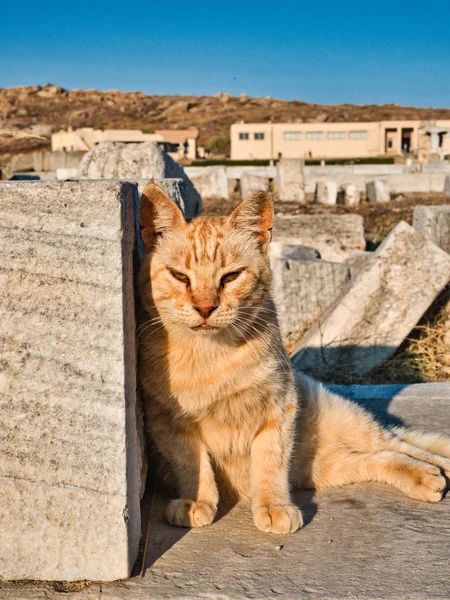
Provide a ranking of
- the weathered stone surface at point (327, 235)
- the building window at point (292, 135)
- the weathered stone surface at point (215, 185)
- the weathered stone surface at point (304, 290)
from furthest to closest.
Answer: the building window at point (292, 135) < the weathered stone surface at point (215, 185) < the weathered stone surface at point (327, 235) < the weathered stone surface at point (304, 290)

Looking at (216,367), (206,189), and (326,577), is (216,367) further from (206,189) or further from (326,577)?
(206,189)

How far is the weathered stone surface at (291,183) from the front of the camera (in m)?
18.8

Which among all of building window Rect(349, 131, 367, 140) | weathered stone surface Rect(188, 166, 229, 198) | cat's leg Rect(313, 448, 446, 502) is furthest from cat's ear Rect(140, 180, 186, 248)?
building window Rect(349, 131, 367, 140)

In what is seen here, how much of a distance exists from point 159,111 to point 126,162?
87.9 meters

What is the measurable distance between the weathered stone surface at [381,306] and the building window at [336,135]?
45.3m

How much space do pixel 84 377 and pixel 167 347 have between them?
572mm

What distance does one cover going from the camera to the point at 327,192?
17.8 m

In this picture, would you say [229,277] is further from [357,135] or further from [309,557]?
[357,135]

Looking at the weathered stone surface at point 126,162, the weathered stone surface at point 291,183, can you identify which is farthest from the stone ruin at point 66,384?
the weathered stone surface at point 291,183

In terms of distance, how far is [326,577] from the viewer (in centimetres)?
224

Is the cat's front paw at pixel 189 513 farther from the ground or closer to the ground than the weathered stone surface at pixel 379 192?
closer to the ground

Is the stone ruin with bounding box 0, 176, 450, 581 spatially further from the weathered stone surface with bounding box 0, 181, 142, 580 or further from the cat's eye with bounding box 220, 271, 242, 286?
the cat's eye with bounding box 220, 271, 242, 286

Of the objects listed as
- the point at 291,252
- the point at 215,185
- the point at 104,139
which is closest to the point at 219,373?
the point at 291,252

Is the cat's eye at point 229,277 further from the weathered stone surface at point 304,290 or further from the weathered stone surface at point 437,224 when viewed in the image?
the weathered stone surface at point 437,224
